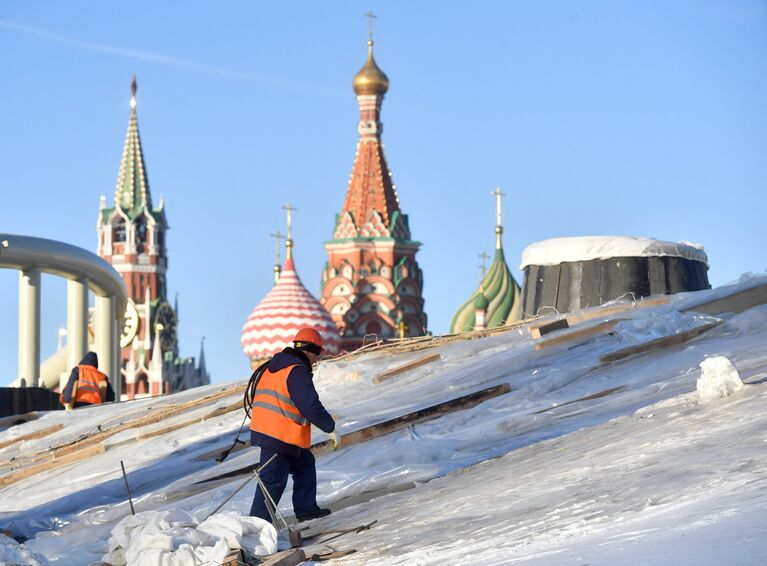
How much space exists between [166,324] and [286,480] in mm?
117685

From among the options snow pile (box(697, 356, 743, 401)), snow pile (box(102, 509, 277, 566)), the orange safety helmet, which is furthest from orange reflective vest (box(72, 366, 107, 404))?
snow pile (box(102, 509, 277, 566))

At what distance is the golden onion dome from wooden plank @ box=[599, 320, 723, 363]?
299ft

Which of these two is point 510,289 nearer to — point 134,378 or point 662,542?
point 134,378

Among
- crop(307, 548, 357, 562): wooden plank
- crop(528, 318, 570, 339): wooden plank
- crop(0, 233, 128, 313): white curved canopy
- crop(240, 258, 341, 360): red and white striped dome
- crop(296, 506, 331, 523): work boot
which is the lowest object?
crop(307, 548, 357, 562): wooden plank

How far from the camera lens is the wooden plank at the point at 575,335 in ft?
51.1

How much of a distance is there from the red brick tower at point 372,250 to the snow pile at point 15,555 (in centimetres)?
9474

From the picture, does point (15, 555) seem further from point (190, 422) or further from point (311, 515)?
point (190, 422)

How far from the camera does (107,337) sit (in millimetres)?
36188

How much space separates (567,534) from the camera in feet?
24.2

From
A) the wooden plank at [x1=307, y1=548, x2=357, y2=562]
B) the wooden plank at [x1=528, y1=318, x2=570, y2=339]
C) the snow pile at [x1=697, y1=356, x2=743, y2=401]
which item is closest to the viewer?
the wooden plank at [x1=307, y1=548, x2=357, y2=562]

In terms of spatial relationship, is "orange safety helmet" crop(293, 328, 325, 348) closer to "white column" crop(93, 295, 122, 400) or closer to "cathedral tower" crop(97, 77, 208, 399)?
"white column" crop(93, 295, 122, 400)

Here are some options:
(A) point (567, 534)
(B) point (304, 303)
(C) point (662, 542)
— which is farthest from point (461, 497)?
(B) point (304, 303)

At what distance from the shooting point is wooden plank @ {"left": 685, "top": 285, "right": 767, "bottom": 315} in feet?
52.6

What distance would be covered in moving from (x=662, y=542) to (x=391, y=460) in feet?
15.5
